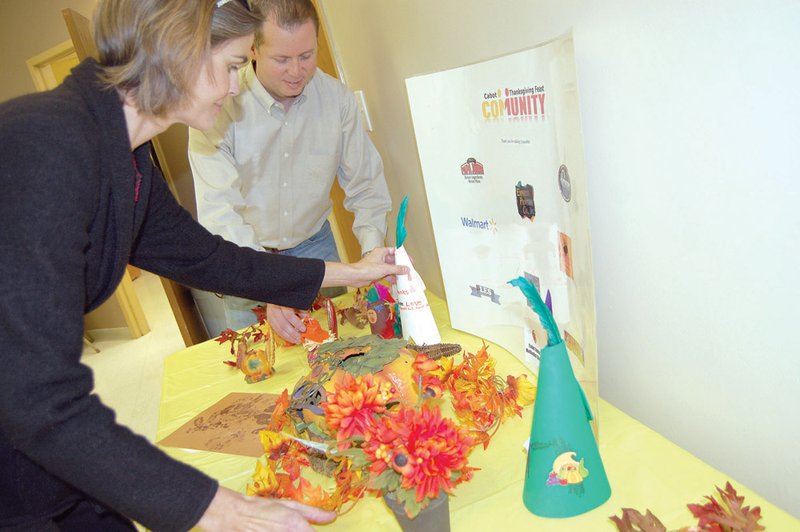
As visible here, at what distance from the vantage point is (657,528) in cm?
73

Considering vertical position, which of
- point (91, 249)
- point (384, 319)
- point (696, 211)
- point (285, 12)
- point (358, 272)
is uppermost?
point (285, 12)

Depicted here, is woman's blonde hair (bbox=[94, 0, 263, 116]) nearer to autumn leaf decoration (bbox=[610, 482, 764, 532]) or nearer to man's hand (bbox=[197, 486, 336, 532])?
man's hand (bbox=[197, 486, 336, 532])

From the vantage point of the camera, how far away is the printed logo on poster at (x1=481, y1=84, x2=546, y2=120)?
954mm

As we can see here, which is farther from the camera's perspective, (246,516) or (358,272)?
(358,272)

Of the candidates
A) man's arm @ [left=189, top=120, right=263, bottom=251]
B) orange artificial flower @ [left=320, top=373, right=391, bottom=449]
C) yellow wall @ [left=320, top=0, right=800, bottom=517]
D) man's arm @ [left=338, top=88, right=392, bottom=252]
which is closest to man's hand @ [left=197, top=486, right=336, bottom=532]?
orange artificial flower @ [left=320, top=373, right=391, bottom=449]

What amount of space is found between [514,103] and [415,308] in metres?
0.49

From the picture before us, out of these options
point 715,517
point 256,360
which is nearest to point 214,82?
point 256,360

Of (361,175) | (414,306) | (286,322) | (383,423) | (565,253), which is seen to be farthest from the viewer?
(361,175)

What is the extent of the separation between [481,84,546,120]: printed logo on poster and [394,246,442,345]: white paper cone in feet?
1.20

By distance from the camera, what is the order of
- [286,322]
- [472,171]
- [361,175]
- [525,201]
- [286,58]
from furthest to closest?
[361,175], [286,58], [286,322], [472,171], [525,201]

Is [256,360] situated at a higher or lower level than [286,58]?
lower

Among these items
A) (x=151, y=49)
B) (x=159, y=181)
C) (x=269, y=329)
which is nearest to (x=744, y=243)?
(x=151, y=49)

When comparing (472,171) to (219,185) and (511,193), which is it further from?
(219,185)

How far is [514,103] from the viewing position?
1021 millimetres
